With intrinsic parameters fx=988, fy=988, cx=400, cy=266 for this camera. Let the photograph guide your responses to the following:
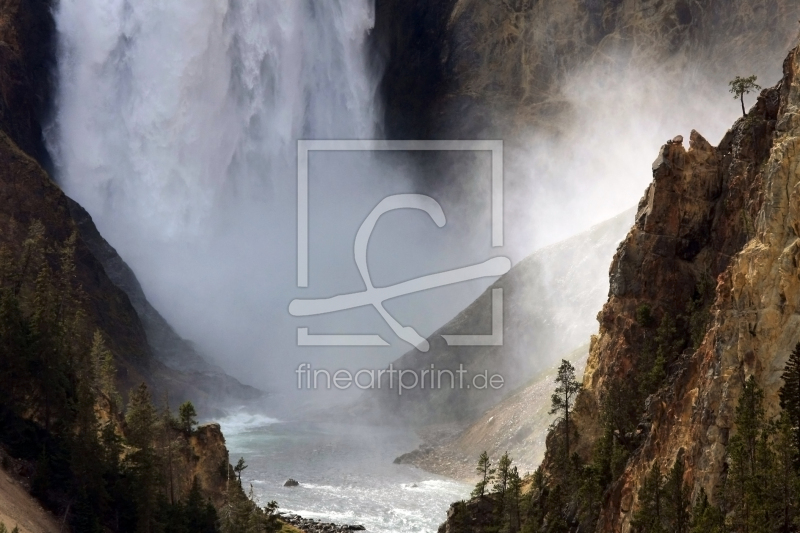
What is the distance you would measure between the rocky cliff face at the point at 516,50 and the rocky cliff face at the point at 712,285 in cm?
7076

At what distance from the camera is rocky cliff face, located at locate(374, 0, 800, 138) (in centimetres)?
11694

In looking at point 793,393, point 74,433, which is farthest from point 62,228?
point 793,393

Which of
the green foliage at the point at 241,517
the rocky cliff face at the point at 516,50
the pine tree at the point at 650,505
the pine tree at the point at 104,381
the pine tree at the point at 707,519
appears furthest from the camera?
the rocky cliff face at the point at 516,50

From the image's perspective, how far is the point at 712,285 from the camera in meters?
46.5

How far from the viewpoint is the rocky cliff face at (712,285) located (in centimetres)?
3425

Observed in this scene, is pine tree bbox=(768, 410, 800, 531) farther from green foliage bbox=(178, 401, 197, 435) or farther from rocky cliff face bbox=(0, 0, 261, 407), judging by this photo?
rocky cliff face bbox=(0, 0, 261, 407)

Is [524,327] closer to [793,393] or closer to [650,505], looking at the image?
[650,505]

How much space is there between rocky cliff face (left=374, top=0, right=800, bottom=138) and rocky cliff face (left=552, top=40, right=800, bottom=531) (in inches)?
2786

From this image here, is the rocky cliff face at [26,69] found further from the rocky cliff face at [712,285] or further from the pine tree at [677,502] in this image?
the pine tree at [677,502]

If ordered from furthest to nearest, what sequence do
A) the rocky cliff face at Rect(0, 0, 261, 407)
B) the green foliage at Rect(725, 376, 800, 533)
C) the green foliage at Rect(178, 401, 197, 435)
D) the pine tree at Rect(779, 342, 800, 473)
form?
the rocky cliff face at Rect(0, 0, 261, 407)
the green foliage at Rect(178, 401, 197, 435)
the pine tree at Rect(779, 342, 800, 473)
the green foliage at Rect(725, 376, 800, 533)

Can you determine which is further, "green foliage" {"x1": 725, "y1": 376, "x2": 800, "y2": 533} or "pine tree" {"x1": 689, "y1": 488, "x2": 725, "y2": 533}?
"pine tree" {"x1": 689, "y1": 488, "x2": 725, "y2": 533}

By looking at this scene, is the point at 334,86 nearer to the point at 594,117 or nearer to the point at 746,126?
the point at 594,117

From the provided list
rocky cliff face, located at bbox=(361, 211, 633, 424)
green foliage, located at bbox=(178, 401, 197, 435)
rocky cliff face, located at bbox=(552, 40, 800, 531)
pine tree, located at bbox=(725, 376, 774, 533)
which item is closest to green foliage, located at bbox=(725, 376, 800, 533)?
pine tree, located at bbox=(725, 376, 774, 533)

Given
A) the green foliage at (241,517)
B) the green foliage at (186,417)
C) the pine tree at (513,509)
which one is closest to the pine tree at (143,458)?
the green foliage at (186,417)
